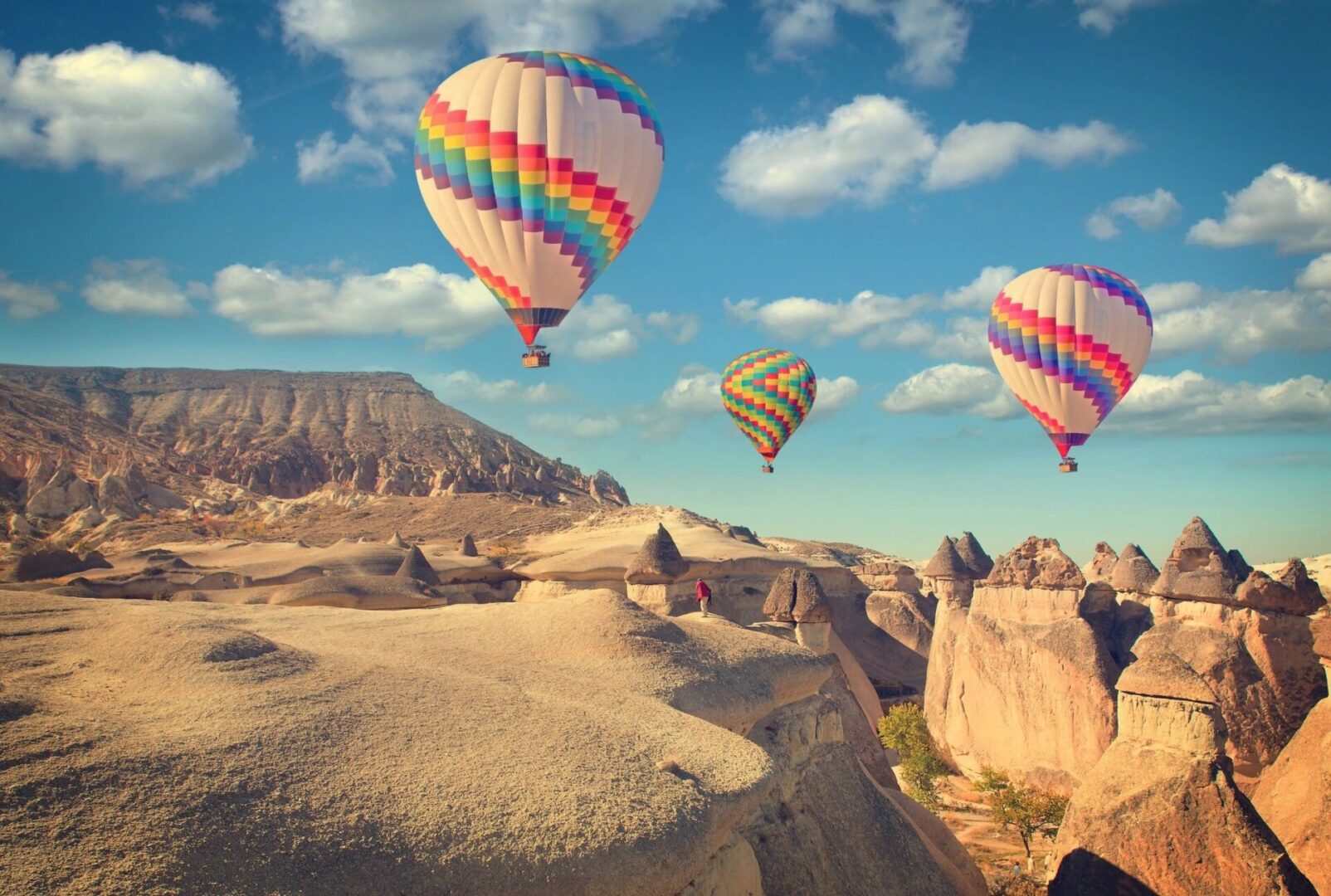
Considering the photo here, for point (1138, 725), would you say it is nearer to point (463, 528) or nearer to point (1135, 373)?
point (1135, 373)

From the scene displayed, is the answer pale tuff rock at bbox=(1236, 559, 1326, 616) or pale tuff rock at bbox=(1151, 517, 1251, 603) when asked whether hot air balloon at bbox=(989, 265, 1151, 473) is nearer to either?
pale tuff rock at bbox=(1151, 517, 1251, 603)

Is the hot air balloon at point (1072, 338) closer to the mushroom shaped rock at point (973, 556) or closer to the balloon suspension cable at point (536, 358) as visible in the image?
the mushroom shaped rock at point (973, 556)

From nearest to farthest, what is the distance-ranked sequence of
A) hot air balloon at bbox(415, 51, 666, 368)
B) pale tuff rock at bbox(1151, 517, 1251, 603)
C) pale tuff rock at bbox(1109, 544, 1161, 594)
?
1. pale tuff rock at bbox(1151, 517, 1251, 603)
2. hot air balloon at bbox(415, 51, 666, 368)
3. pale tuff rock at bbox(1109, 544, 1161, 594)

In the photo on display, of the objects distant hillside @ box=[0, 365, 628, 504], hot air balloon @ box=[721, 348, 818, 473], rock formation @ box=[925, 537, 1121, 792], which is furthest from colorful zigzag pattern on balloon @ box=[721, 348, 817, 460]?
distant hillside @ box=[0, 365, 628, 504]

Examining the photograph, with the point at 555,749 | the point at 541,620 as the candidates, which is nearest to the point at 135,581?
the point at 541,620

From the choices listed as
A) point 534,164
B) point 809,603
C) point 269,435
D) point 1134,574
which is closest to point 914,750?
point 1134,574

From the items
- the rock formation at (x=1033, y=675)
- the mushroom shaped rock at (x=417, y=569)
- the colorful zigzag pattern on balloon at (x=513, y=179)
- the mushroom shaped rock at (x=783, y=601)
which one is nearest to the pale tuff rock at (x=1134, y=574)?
the rock formation at (x=1033, y=675)

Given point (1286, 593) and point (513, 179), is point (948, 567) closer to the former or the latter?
point (1286, 593)
